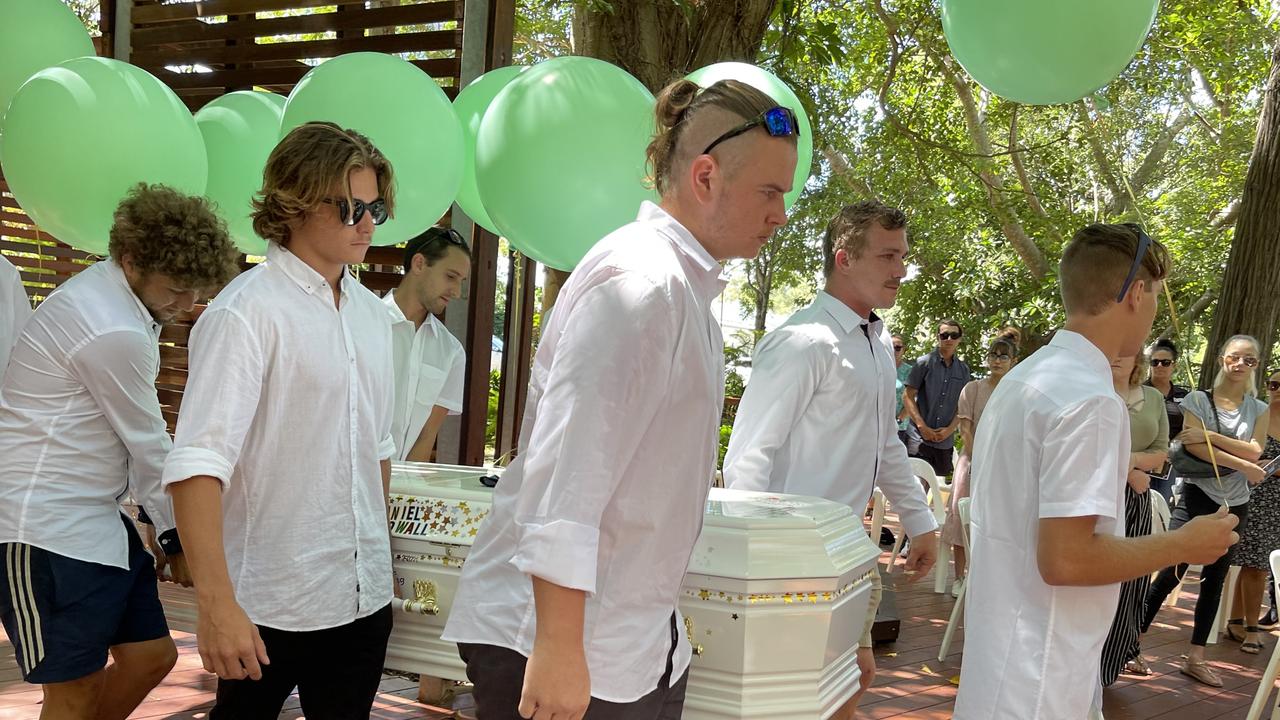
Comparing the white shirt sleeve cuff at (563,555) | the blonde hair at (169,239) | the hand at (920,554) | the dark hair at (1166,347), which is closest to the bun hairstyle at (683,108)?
the white shirt sleeve cuff at (563,555)

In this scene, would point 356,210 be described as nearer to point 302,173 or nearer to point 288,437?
point 302,173

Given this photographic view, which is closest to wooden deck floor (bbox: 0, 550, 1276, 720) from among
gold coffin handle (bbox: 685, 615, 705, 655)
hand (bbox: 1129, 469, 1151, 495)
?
hand (bbox: 1129, 469, 1151, 495)

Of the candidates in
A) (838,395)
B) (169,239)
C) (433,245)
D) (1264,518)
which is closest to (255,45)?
(433,245)

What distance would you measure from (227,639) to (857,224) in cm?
204

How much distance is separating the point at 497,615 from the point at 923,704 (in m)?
3.38

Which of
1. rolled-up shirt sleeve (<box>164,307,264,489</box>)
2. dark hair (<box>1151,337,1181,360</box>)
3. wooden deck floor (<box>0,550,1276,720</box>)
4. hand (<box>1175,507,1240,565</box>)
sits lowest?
wooden deck floor (<box>0,550,1276,720</box>)

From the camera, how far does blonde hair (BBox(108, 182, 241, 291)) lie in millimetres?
2332

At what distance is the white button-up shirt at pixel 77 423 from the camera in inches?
86.8

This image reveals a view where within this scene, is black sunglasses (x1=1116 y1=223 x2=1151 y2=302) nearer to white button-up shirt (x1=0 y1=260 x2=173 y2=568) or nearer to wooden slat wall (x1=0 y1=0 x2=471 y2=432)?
white button-up shirt (x1=0 y1=260 x2=173 y2=568)

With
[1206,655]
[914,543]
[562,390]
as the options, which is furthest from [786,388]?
[1206,655]

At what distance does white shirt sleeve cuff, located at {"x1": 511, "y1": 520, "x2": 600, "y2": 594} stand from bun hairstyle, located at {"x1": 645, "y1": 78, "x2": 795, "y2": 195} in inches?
21.4

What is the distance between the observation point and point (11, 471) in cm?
221

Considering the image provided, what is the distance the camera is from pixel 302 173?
6.39 feet

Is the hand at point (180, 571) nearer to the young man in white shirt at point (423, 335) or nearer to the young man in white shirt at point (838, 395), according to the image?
the young man in white shirt at point (423, 335)
